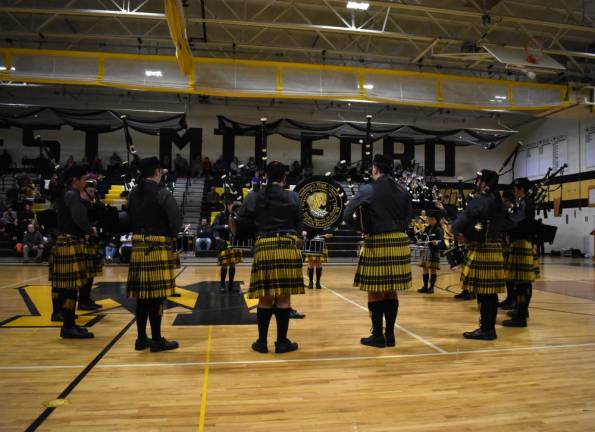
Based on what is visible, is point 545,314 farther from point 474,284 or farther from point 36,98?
point 36,98

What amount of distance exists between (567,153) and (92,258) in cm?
1963

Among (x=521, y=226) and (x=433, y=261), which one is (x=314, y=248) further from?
(x=521, y=226)

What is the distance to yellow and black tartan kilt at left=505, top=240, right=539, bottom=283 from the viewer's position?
463 cm

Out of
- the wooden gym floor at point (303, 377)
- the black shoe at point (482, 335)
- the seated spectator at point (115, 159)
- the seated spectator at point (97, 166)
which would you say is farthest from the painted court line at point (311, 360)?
the seated spectator at point (115, 159)

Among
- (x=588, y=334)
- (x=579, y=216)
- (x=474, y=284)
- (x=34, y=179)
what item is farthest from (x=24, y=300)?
(x=579, y=216)

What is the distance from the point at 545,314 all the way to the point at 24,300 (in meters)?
6.55

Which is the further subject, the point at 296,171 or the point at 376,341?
the point at 296,171

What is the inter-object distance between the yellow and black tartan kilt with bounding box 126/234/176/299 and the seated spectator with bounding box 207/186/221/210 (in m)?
12.0

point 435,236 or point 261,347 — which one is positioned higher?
point 435,236

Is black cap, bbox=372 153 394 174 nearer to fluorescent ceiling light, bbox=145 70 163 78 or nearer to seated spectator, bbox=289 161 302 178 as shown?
fluorescent ceiling light, bbox=145 70 163 78

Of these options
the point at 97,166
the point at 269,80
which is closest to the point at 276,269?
the point at 269,80

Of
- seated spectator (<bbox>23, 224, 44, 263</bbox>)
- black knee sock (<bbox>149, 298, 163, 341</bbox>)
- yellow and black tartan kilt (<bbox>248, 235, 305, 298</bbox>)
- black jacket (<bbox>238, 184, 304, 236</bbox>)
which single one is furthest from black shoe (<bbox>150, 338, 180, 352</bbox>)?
seated spectator (<bbox>23, 224, 44, 263</bbox>)

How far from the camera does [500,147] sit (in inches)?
868

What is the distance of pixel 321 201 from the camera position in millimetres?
5598
